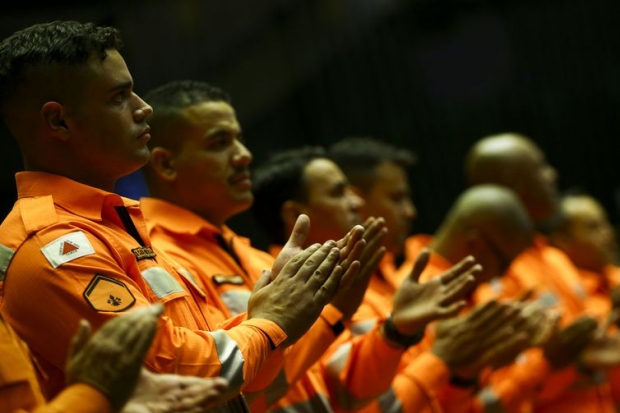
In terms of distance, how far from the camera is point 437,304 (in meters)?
2.97

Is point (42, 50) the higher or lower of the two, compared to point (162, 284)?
higher

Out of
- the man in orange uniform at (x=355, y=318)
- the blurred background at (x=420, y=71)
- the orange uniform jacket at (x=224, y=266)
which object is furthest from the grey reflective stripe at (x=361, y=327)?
the blurred background at (x=420, y=71)

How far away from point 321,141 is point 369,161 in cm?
173

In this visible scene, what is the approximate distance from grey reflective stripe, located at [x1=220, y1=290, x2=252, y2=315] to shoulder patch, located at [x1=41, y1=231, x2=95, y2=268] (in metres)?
0.78

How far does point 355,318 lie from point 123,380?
5.96ft

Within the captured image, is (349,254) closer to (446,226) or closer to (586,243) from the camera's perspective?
(446,226)

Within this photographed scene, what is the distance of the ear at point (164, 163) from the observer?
3.01 m

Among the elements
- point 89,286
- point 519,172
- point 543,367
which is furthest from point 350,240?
point 519,172

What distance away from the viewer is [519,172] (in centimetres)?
495

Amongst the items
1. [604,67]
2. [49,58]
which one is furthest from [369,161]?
[604,67]

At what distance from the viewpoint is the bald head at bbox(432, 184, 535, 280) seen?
4.12 metres

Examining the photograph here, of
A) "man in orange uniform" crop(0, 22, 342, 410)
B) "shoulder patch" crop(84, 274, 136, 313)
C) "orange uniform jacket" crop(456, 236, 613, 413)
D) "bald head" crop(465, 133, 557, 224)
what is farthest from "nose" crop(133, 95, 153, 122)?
"bald head" crop(465, 133, 557, 224)

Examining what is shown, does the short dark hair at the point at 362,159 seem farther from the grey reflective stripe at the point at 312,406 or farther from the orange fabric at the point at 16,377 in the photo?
the orange fabric at the point at 16,377

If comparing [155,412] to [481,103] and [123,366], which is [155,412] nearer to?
[123,366]
